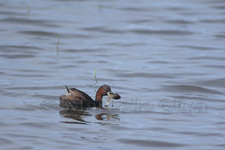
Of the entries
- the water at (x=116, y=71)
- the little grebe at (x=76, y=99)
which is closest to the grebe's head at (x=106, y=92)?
the little grebe at (x=76, y=99)

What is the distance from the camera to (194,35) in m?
17.8

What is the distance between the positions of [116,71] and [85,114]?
4008 millimetres

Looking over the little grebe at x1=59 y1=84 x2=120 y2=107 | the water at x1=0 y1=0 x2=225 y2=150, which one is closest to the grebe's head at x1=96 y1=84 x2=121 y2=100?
the little grebe at x1=59 y1=84 x2=120 y2=107

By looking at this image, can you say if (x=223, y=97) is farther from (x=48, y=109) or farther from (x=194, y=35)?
(x=194, y=35)

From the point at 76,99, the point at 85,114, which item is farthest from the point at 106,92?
the point at 85,114

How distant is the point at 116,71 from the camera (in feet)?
42.0

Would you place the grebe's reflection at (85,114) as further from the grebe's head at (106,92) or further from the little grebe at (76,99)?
the grebe's head at (106,92)

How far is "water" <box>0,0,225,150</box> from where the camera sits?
7727 millimetres

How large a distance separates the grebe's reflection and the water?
0.02 metres

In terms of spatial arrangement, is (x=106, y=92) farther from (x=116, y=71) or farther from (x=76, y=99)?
(x=116, y=71)

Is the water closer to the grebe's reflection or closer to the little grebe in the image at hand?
the grebe's reflection

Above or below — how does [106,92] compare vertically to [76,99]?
above

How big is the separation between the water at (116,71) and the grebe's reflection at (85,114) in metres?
0.02

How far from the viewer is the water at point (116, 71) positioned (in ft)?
25.3
